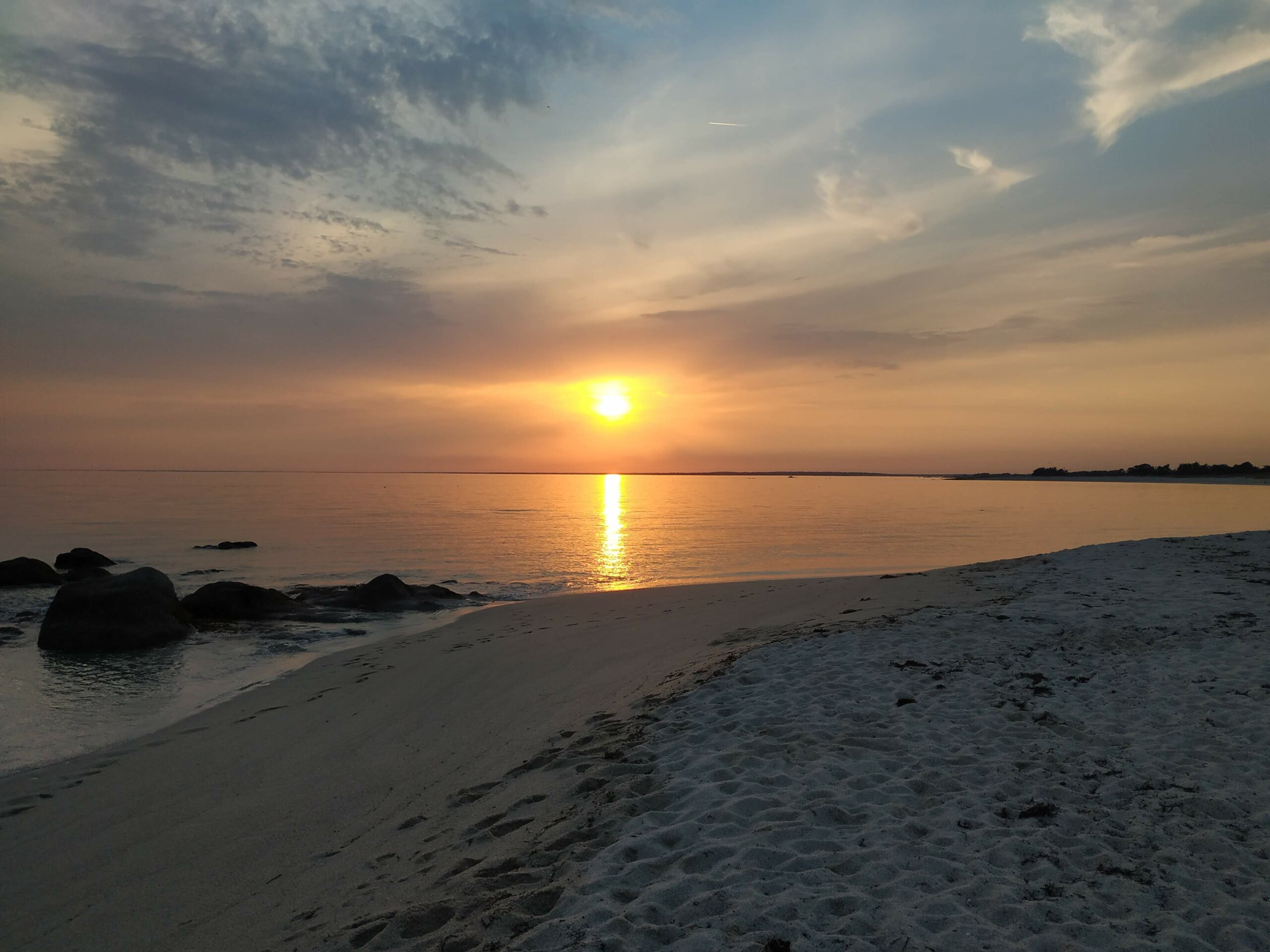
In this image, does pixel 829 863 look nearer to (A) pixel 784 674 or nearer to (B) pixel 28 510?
(A) pixel 784 674

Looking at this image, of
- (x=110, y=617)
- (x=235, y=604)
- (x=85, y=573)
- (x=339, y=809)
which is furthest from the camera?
(x=85, y=573)

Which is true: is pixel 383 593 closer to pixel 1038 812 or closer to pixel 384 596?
pixel 384 596

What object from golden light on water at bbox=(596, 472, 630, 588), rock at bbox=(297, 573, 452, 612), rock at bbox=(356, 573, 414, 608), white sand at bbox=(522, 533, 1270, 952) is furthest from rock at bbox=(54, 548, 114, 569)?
white sand at bbox=(522, 533, 1270, 952)

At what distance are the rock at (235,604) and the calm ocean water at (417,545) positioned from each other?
157 cm

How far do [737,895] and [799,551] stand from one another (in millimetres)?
30784

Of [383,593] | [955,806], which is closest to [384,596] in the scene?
[383,593]

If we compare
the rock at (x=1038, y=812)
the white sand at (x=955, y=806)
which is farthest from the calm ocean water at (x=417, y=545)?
the rock at (x=1038, y=812)

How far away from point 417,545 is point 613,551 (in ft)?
36.1

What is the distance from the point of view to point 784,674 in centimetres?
888

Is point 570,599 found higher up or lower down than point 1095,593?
lower down

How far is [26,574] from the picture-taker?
21.7 meters

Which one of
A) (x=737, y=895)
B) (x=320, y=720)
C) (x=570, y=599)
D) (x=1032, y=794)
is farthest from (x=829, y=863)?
(x=570, y=599)

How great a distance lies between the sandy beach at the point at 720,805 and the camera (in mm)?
4000

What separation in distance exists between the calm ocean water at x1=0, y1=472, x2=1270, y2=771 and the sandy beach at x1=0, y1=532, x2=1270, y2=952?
2.65 m
